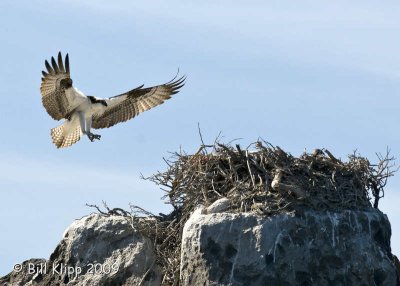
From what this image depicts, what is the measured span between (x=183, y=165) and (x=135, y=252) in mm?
994

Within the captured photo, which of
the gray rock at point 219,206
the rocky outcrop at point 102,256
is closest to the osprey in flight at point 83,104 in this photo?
the rocky outcrop at point 102,256

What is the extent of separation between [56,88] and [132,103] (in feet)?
4.02

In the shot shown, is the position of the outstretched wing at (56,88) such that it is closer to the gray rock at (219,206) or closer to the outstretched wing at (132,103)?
the outstretched wing at (132,103)

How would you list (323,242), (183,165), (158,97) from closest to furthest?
(323,242), (183,165), (158,97)

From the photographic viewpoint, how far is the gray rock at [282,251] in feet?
29.5

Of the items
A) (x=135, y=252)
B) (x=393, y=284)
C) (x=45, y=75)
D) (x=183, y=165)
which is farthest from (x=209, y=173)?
(x=45, y=75)

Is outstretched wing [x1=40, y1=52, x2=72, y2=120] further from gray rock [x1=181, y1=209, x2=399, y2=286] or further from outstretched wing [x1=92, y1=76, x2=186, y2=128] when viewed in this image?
gray rock [x1=181, y1=209, x2=399, y2=286]

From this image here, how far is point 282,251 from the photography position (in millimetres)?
9031

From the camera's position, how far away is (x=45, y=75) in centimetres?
1259

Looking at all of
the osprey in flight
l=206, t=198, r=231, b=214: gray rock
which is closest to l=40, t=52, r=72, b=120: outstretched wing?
the osprey in flight

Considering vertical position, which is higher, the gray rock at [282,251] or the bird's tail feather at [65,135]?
the bird's tail feather at [65,135]

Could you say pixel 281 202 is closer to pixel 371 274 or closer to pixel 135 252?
pixel 371 274

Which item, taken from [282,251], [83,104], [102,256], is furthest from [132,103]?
[282,251]

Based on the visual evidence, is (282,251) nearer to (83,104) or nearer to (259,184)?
(259,184)
